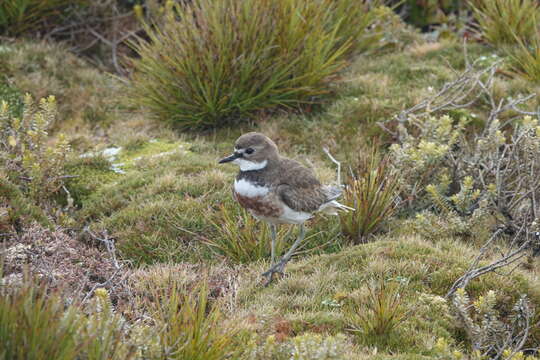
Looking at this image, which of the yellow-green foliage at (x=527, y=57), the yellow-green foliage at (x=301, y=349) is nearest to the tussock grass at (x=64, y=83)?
the yellow-green foliage at (x=301, y=349)

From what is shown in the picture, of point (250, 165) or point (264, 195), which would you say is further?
point (250, 165)

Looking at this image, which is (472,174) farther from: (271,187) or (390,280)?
(271,187)

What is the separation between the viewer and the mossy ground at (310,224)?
4957 millimetres

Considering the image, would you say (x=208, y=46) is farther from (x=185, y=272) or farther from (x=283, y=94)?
(x=185, y=272)

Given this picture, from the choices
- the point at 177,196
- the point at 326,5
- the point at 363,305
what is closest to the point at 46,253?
the point at 177,196

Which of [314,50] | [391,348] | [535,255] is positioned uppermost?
[314,50]

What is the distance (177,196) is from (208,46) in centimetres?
191

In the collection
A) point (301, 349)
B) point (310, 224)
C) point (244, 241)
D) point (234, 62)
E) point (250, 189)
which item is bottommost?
point (310, 224)

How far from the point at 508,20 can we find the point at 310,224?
182 inches

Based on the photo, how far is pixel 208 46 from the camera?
783 centimetres

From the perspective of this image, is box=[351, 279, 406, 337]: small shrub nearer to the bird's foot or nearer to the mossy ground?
the mossy ground

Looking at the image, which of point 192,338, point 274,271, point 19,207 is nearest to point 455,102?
point 274,271

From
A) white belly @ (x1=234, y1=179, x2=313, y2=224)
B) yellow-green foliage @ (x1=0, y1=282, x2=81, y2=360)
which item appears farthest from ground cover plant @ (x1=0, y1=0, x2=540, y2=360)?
white belly @ (x1=234, y1=179, x2=313, y2=224)

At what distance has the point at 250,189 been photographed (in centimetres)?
534
